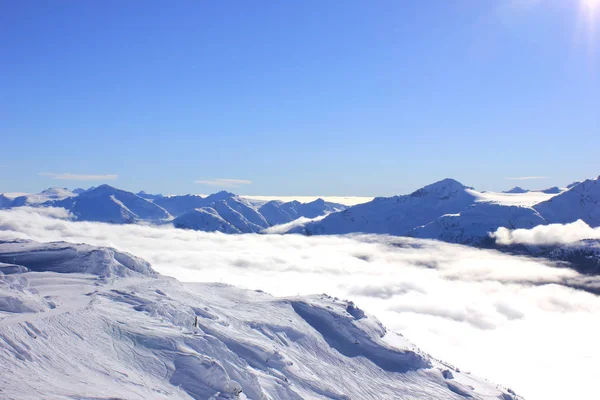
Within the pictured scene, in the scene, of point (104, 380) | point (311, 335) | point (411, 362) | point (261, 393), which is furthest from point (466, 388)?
point (104, 380)

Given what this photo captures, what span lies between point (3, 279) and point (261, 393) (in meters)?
41.5

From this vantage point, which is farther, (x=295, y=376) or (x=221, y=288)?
(x=221, y=288)

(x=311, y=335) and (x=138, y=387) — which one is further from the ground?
(x=138, y=387)

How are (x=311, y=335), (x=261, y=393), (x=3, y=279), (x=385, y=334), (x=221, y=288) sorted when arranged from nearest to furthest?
(x=261, y=393) → (x=3, y=279) → (x=311, y=335) → (x=385, y=334) → (x=221, y=288)

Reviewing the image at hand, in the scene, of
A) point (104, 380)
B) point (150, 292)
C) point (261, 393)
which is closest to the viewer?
point (104, 380)

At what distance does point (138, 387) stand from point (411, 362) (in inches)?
2234

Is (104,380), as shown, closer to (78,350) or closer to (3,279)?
(78,350)

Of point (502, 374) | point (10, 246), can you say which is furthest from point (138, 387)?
point (502, 374)

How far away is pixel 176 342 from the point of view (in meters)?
54.3

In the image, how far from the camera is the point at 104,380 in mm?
41781

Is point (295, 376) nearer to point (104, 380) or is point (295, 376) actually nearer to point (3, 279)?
point (104, 380)

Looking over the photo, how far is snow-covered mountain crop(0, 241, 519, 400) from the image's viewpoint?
141 feet

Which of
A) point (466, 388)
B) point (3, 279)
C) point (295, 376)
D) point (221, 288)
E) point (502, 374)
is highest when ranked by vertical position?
point (3, 279)

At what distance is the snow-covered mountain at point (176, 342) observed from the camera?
141ft
